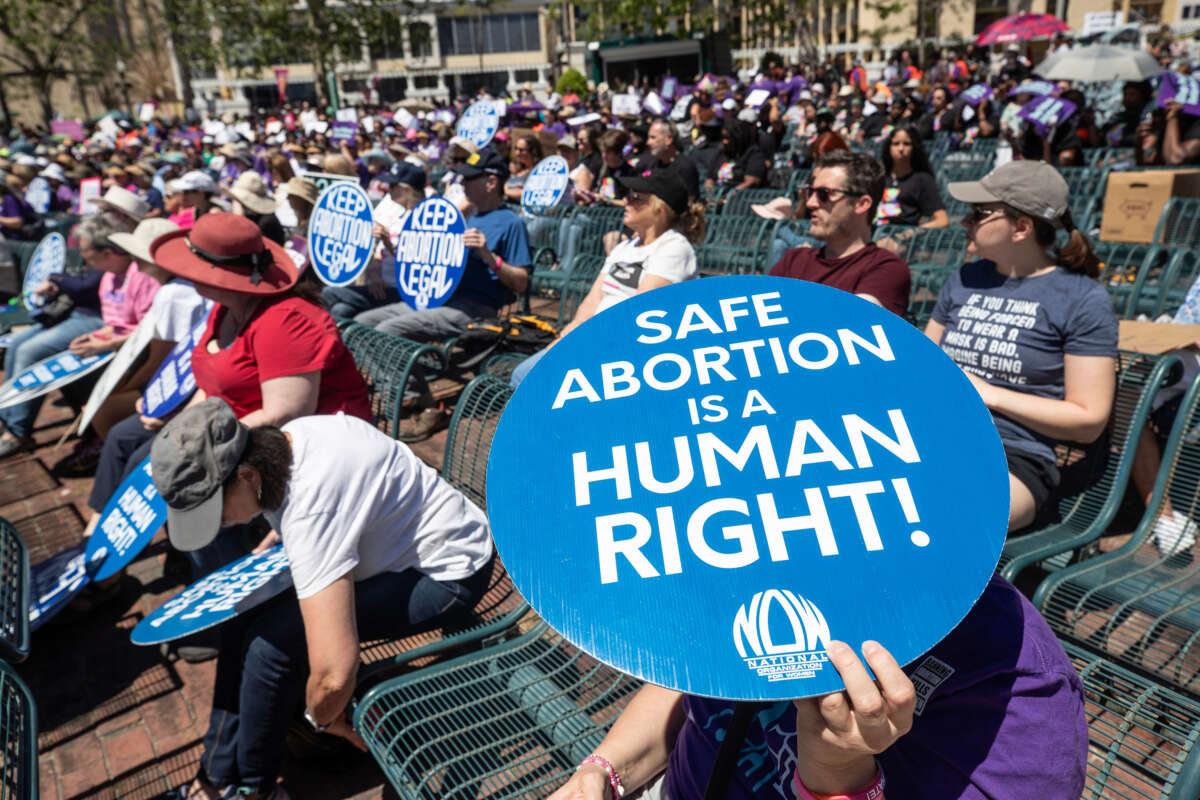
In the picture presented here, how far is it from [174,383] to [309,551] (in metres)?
2.22

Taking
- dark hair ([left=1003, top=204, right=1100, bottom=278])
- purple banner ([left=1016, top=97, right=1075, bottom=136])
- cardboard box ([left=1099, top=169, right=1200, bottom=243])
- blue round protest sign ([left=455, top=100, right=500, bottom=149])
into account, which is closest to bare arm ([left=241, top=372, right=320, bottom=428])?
dark hair ([left=1003, top=204, right=1100, bottom=278])

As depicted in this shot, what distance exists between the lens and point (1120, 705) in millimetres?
1752

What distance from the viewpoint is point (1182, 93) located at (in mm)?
6730

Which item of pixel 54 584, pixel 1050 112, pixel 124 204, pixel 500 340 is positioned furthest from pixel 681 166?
pixel 54 584

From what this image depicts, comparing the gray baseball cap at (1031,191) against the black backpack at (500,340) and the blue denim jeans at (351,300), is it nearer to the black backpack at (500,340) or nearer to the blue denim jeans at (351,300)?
the black backpack at (500,340)

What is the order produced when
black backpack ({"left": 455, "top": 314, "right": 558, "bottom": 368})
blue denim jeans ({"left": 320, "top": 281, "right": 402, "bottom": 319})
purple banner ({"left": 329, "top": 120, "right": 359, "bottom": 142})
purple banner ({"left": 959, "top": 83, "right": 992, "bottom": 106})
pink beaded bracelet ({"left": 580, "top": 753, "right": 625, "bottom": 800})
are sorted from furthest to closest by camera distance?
1. purple banner ({"left": 329, "top": 120, "right": 359, "bottom": 142})
2. purple banner ({"left": 959, "top": 83, "right": 992, "bottom": 106})
3. blue denim jeans ({"left": 320, "top": 281, "right": 402, "bottom": 319})
4. black backpack ({"left": 455, "top": 314, "right": 558, "bottom": 368})
5. pink beaded bracelet ({"left": 580, "top": 753, "right": 625, "bottom": 800})

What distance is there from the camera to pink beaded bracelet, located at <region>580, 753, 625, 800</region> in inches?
56.7

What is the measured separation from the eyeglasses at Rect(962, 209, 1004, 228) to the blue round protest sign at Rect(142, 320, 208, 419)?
131 inches

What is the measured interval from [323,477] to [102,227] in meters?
3.94

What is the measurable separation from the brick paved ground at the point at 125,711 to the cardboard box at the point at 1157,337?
3.37 m

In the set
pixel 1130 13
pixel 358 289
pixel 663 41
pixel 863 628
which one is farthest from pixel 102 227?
pixel 1130 13

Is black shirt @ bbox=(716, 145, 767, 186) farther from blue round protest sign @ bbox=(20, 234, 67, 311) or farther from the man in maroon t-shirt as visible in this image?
blue round protest sign @ bbox=(20, 234, 67, 311)

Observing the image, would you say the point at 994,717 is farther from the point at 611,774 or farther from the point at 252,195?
the point at 252,195

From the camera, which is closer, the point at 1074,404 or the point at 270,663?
the point at 270,663
